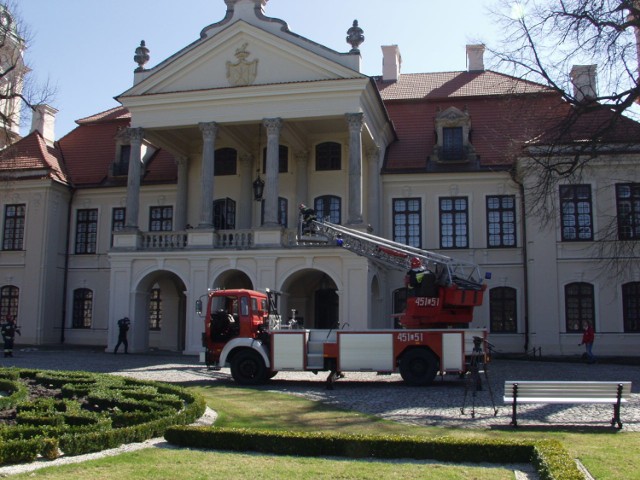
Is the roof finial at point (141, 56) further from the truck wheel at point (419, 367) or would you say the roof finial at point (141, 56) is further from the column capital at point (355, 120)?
the truck wheel at point (419, 367)

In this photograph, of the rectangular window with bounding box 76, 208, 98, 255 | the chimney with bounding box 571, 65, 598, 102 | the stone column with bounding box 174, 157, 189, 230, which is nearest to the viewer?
the chimney with bounding box 571, 65, 598, 102

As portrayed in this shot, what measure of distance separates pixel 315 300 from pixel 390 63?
1497cm

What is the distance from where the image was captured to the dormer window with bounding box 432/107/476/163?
31359 millimetres

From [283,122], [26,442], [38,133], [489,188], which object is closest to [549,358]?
[489,188]

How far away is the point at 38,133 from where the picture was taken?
1409 inches

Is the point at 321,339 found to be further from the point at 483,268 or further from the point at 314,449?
the point at 483,268

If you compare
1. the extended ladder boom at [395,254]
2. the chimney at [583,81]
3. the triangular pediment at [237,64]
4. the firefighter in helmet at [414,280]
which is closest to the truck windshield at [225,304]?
the firefighter in helmet at [414,280]

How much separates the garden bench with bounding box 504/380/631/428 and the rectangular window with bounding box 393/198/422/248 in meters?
19.3

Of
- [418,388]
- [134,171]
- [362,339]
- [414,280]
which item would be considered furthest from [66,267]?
[418,388]

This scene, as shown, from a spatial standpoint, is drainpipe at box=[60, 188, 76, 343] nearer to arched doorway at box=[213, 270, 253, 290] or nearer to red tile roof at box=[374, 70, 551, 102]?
arched doorway at box=[213, 270, 253, 290]

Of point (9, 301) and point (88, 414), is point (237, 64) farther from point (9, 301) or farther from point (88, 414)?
point (88, 414)

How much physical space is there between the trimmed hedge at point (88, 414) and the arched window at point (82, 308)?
58.1 feet

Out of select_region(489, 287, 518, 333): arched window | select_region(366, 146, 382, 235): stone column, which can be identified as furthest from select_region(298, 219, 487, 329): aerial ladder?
select_region(489, 287, 518, 333): arched window

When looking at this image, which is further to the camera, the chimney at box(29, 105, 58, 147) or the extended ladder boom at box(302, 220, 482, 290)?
the chimney at box(29, 105, 58, 147)
